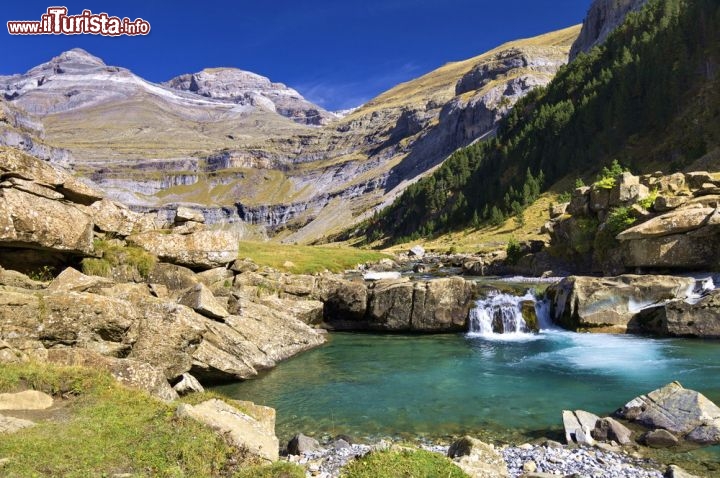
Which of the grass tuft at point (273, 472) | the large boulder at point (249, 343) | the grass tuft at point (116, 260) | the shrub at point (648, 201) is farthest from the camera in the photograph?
the shrub at point (648, 201)

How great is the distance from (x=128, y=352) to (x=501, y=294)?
3166 centimetres

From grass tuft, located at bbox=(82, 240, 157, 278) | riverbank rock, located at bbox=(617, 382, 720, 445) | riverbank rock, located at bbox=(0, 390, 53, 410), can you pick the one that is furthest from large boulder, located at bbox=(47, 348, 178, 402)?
riverbank rock, located at bbox=(617, 382, 720, 445)

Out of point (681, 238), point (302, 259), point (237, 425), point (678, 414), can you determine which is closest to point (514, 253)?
point (681, 238)

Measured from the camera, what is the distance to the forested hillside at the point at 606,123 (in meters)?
107

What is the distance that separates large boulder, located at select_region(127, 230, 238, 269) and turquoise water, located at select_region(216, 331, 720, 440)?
1109 centimetres

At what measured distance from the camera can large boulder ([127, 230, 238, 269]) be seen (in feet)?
110

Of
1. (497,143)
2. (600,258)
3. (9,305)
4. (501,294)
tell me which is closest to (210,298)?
(9,305)

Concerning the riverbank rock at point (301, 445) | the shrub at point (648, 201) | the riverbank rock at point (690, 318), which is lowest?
the riverbank rock at point (301, 445)

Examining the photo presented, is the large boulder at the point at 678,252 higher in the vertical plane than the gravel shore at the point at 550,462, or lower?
higher

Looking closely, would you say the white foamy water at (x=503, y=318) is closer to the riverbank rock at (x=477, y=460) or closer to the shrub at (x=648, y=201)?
the shrub at (x=648, y=201)

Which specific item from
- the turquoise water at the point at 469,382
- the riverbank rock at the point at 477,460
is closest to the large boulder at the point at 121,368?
the turquoise water at the point at 469,382

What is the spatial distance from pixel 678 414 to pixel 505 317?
2221cm

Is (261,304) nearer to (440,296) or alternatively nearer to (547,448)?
(440,296)

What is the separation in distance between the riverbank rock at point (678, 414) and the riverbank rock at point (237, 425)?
542 inches
